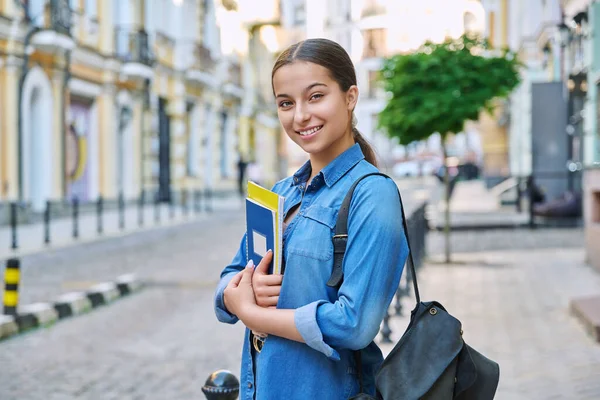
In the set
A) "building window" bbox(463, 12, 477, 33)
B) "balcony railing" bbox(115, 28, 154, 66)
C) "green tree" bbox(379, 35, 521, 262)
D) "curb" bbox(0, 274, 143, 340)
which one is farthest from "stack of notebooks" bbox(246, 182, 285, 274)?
"building window" bbox(463, 12, 477, 33)

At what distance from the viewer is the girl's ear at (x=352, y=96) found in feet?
6.71

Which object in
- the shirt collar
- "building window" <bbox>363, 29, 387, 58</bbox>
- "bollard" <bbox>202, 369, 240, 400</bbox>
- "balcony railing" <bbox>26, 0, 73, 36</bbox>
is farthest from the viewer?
"building window" <bbox>363, 29, 387, 58</bbox>

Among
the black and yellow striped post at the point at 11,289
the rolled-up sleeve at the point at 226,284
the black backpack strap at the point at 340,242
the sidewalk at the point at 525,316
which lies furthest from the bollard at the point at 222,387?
the black and yellow striped post at the point at 11,289

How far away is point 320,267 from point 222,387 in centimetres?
129

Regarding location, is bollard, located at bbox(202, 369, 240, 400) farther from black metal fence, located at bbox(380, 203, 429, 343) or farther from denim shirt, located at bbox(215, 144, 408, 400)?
black metal fence, located at bbox(380, 203, 429, 343)

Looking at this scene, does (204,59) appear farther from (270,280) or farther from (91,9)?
(270,280)

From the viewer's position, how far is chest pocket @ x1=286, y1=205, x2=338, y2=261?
1.89 meters

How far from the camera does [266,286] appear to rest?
193 centimetres

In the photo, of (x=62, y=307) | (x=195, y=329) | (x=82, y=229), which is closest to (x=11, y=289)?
(x=62, y=307)

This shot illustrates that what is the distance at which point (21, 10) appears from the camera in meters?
18.8

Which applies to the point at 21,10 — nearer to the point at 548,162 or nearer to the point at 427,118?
the point at 427,118

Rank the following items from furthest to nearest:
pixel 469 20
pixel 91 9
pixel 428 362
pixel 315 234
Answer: pixel 469 20 → pixel 91 9 → pixel 315 234 → pixel 428 362

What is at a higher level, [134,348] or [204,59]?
[204,59]

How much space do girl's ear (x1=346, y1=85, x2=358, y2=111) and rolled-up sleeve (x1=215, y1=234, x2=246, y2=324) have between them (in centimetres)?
48
